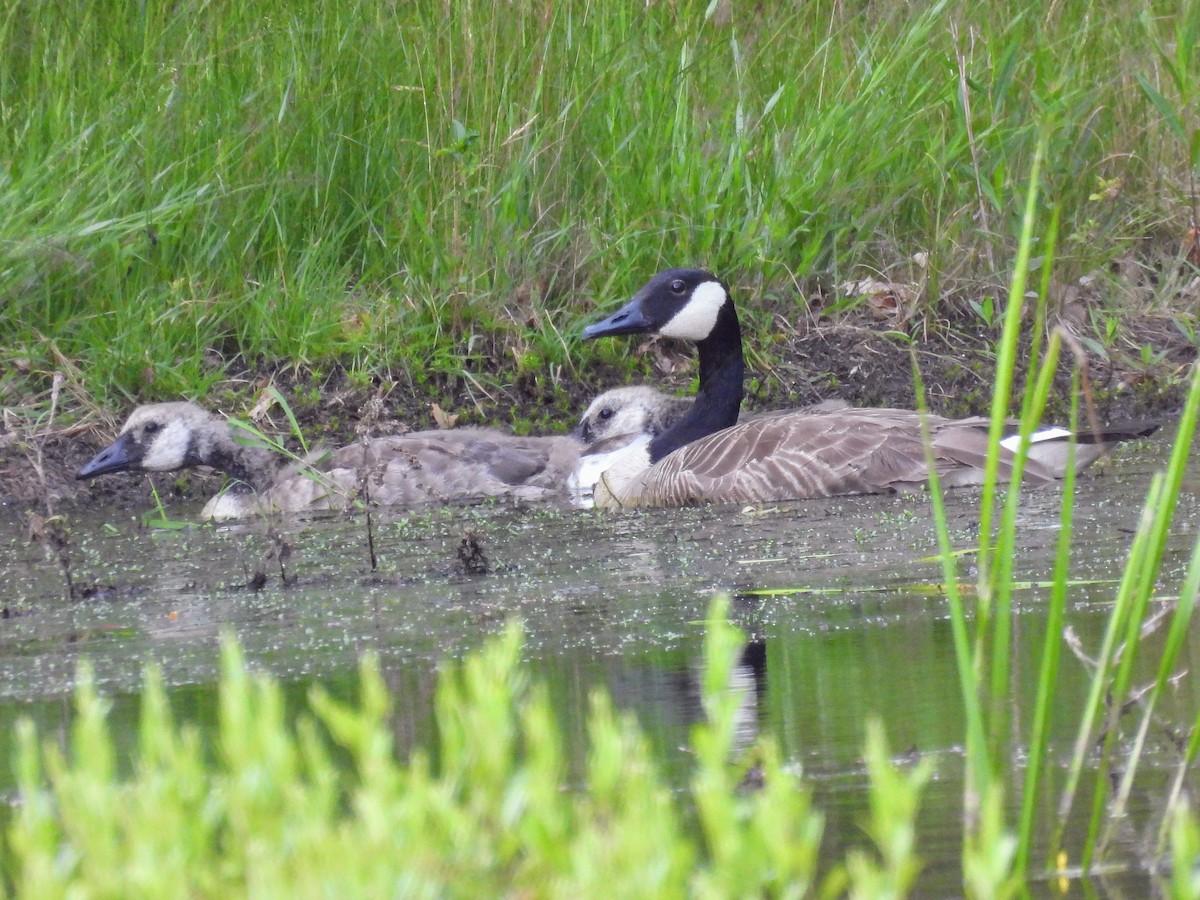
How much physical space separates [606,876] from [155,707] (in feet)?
1.56

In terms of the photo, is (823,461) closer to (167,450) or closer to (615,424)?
(615,424)

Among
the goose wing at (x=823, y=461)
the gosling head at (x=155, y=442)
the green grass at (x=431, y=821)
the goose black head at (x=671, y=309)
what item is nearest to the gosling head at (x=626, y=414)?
the goose black head at (x=671, y=309)

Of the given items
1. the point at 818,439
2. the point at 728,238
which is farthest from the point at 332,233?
the point at 818,439

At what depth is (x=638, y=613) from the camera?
4664 mm

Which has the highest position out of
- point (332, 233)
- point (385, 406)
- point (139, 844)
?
point (139, 844)

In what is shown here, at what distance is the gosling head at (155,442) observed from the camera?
756 cm

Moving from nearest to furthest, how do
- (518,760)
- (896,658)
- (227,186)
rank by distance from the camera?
(518,760)
(896,658)
(227,186)

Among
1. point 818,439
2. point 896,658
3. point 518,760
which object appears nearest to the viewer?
point 518,760

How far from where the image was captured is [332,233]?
8461 millimetres

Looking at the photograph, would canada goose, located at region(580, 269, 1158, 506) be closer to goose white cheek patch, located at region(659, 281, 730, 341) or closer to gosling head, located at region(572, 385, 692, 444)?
goose white cheek patch, located at region(659, 281, 730, 341)

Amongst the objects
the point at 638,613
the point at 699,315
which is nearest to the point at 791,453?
the point at 699,315

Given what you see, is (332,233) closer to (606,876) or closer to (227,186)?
(227,186)

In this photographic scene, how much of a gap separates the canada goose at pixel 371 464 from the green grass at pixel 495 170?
40cm

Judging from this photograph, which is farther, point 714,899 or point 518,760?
point 518,760
